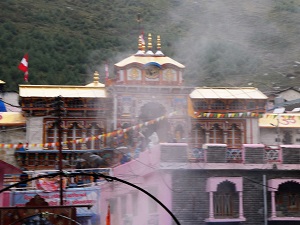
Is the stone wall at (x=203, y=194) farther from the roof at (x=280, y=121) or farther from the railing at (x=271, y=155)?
the roof at (x=280, y=121)

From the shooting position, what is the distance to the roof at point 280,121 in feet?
83.0

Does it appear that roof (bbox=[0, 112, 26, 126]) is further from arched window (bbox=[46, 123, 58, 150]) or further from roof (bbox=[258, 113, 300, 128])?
roof (bbox=[258, 113, 300, 128])

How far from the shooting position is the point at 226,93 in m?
24.9

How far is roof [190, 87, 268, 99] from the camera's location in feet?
80.3

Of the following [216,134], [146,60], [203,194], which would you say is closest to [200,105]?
[216,134]

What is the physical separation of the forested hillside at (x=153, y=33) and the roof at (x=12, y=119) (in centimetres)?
1796

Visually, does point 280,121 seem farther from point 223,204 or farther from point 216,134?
point 223,204

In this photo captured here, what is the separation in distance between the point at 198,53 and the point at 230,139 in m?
35.5

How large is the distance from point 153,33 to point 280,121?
3526 cm

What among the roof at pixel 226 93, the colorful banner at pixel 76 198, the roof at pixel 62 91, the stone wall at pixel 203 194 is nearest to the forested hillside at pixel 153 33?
the roof at pixel 226 93

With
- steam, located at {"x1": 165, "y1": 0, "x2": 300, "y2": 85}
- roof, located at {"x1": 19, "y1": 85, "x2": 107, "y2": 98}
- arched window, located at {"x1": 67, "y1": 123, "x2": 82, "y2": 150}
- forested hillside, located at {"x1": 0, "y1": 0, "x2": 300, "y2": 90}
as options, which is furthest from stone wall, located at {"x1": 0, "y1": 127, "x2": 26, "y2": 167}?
steam, located at {"x1": 165, "y1": 0, "x2": 300, "y2": 85}

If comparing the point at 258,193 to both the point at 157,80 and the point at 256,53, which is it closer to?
the point at 157,80

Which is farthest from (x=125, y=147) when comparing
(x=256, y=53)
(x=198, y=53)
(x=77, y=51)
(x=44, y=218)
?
(x=256, y=53)

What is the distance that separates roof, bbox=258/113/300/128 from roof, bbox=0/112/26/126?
8566 mm
